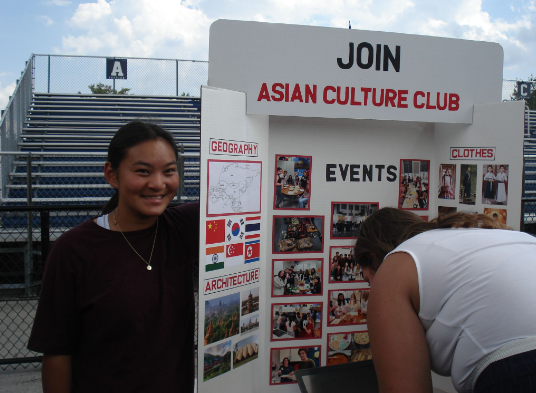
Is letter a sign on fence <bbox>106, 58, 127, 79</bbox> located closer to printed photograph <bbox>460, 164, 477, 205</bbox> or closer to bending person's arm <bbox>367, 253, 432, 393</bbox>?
printed photograph <bbox>460, 164, 477, 205</bbox>

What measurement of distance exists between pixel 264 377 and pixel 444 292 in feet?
5.54

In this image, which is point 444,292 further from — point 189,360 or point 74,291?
point 74,291

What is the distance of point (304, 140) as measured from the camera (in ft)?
7.84

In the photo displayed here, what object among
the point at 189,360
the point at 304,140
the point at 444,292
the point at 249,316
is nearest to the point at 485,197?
the point at 304,140

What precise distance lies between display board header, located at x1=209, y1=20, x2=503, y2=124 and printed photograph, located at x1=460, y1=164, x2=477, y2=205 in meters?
0.28

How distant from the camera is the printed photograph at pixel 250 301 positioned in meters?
2.16

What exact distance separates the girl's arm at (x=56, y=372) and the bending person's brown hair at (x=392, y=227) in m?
1.02

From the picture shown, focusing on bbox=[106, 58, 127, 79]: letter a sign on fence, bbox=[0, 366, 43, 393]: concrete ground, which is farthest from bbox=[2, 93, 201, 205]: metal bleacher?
bbox=[0, 366, 43, 393]: concrete ground

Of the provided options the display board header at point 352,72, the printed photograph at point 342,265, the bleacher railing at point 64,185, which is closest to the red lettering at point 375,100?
the display board header at point 352,72

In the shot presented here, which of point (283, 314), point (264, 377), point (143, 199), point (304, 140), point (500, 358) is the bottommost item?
point (264, 377)

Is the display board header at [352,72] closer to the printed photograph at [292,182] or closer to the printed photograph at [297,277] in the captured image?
the printed photograph at [292,182]

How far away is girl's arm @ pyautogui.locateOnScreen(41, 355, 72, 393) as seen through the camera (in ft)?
4.47

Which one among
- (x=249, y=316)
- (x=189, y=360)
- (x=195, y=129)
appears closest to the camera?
(x=189, y=360)

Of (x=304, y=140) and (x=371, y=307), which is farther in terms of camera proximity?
(x=304, y=140)
